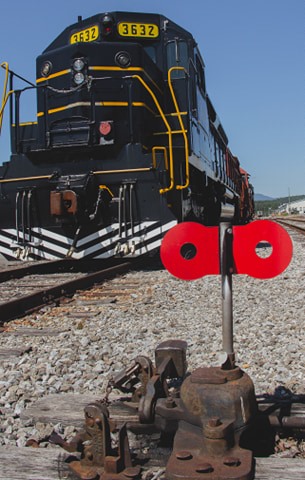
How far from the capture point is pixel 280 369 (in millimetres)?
2824

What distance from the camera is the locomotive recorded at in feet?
24.2

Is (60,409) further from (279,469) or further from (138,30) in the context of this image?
(138,30)

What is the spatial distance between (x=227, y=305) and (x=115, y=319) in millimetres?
2535

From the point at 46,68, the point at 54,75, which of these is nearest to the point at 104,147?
the point at 54,75

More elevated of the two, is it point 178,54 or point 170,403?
point 178,54

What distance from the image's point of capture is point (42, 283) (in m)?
7.04

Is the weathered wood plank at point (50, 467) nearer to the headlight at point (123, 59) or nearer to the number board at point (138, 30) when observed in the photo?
the headlight at point (123, 59)

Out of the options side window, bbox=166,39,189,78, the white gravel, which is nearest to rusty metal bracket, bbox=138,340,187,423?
the white gravel

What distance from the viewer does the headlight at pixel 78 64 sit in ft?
25.3

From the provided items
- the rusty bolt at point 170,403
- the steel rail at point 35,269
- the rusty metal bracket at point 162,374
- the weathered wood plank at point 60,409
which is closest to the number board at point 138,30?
the steel rail at point 35,269

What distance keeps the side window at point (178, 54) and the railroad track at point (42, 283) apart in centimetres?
324

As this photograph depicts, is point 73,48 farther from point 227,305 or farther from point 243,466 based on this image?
point 243,466

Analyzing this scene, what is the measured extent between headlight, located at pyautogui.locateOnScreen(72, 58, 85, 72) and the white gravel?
356 cm

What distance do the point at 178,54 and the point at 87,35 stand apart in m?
1.53
